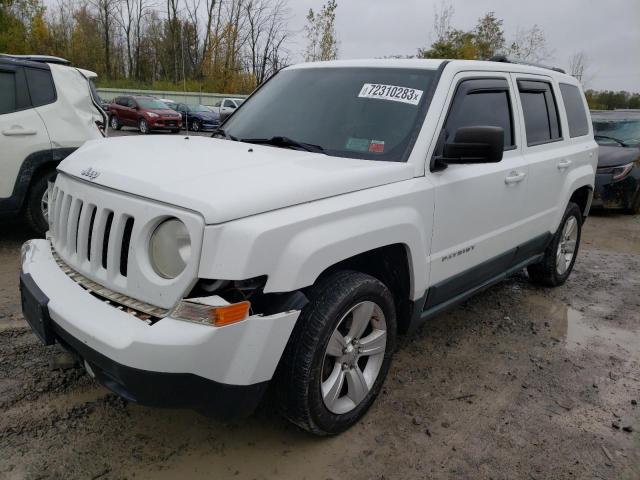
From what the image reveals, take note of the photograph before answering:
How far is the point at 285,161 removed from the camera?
261 centimetres

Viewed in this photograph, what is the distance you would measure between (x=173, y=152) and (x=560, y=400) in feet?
8.73

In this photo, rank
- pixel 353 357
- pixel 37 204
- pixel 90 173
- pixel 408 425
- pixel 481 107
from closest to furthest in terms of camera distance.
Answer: pixel 90 173
pixel 353 357
pixel 408 425
pixel 481 107
pixel 37 204

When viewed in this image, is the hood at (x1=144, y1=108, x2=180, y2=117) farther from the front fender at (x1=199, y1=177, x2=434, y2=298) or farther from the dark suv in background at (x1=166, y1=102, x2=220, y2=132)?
the front fender at (x1=199, y1=177, x2=434, y2=298)

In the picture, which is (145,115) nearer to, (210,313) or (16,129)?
(16,129)

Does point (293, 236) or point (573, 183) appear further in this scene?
point (573, 183)

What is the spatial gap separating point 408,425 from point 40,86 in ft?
16.3

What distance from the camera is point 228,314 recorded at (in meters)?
1.96

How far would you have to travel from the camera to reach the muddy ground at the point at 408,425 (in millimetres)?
2416

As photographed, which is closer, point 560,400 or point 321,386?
point 321,386

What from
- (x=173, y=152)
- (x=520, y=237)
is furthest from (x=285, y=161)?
(x=520, y=237)

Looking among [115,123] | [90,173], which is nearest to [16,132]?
[90,173]

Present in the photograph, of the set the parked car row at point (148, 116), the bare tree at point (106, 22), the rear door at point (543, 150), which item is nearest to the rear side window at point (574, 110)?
the rear door at point (543, 150)

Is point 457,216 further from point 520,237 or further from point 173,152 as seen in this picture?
point 173,152

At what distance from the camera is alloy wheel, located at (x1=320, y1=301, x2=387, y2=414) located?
251cm
